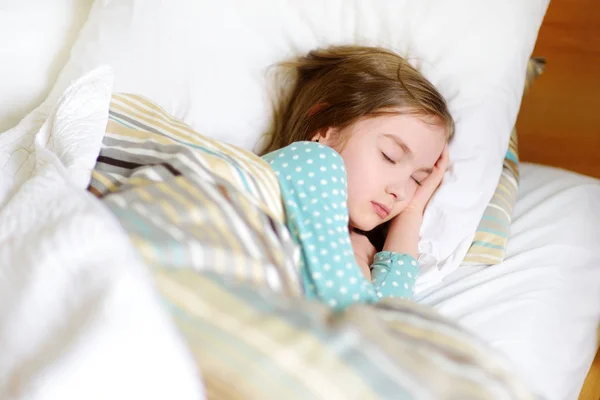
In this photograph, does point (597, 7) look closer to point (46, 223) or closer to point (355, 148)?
point (355, 148)

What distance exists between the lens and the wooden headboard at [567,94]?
1450mm

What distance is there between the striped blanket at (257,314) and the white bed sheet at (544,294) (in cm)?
Answer: 25

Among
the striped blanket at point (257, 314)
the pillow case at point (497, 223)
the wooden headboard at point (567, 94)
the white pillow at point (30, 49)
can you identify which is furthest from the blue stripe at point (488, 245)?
the white pillow at point (30, 49)

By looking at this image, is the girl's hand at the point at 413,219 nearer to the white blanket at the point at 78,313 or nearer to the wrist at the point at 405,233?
the wrist at the point at 405,233

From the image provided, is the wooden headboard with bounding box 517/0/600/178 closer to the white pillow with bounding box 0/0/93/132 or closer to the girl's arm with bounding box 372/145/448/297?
the girl's arm with bounding box 372/145/448/297

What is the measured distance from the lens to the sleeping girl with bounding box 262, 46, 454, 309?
2.95 feet

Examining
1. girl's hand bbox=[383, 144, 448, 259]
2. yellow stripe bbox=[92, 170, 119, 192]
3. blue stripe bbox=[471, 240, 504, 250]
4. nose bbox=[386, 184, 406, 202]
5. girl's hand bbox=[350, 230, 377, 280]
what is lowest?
girl's hand bbox=[350, 230, 377, 280]

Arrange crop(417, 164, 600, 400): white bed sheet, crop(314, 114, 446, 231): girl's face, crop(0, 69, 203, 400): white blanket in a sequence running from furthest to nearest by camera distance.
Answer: crop(314, 114, 446, 231): girl's face
crop(417, 164, 600, 400): white bed sheet
crop(0, 69, 203, 400): white blanket

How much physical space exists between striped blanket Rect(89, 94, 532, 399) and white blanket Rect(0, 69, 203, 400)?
3cm

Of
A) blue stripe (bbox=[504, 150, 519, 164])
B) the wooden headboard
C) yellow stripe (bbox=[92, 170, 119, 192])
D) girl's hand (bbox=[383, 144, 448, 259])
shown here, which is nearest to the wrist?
girl's hand (bbox=[383, 144, 448, 259])

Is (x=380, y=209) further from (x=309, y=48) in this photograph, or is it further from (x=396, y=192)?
(x=309, y=48)

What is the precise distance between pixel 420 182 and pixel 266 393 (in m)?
0.65

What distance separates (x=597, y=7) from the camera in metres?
1.42

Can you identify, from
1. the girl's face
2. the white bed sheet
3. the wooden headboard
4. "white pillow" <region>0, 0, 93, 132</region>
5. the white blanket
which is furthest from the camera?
the wooden headboard
